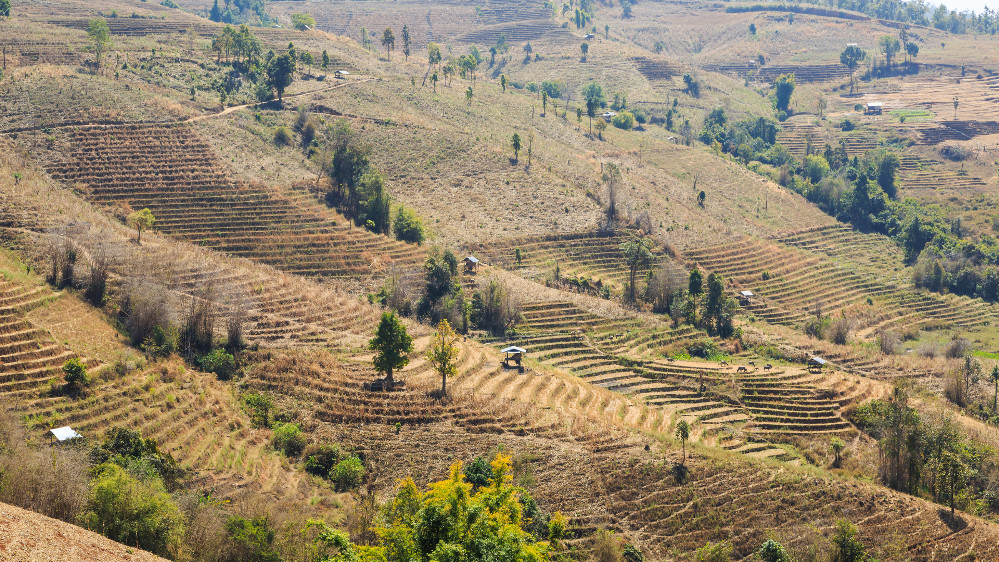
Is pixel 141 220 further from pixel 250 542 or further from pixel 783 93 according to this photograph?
pixel 783 93

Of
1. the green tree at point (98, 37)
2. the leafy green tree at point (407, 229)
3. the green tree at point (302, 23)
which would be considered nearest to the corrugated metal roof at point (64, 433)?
the leafy green tree at point (407, 229)

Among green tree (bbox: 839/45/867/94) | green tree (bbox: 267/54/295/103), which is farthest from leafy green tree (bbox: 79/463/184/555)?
green tree (bbox: 839/45/867/94)

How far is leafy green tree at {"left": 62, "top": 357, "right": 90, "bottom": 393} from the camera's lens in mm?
39500

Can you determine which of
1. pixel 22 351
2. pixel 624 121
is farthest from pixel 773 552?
pixel 624 121

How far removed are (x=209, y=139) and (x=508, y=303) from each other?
37.3 meters

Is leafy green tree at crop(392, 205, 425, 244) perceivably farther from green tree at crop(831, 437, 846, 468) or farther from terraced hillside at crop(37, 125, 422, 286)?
green tree at crop(831, 437, 846, 468)

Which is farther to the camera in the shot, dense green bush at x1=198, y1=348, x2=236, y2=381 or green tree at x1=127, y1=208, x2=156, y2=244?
green tree at x1=127, y1=208, x2=156, y2=244

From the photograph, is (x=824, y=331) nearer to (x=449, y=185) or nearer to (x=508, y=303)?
(x=508, y=303)

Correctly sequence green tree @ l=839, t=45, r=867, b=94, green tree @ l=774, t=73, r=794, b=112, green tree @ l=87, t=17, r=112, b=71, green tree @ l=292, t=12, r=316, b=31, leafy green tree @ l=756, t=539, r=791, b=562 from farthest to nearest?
1. green tree @ l=839, t=45, r=867, b=94
2. green tree @ l=774, t=73, r=794, b=112
3. green tree @ l=292, t=12, r=316, b=31
4. green tree @ l=87, t=17, r=112, b=71
5. leafy green tree @ l=756, t=539, r=791, b=562

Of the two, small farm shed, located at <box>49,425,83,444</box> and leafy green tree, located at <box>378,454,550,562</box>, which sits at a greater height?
leafy green tree, located at <box>378,454,550,562</box>

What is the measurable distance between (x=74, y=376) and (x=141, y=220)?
85.5ft

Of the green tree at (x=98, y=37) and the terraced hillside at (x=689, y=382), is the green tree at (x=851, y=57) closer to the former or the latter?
the terraced hillside at (x=689, y=382)

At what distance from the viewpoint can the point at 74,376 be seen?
39.5 metres

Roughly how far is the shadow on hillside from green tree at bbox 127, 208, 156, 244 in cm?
5406
